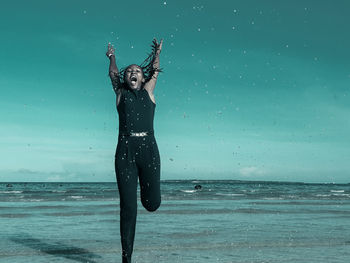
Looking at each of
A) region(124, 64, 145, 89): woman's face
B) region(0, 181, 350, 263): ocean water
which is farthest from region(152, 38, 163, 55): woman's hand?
region(0, 181, 350, 263): ocean water

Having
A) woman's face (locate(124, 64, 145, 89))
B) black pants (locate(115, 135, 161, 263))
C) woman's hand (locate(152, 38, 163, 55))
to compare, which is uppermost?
woman's hand (locate(152, 38, 163, 55))

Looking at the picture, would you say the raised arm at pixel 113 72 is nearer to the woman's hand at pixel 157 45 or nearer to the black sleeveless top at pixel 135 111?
the black sleeveless top at pixel 135 111

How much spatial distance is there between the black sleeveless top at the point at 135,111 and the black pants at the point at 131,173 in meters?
0.12

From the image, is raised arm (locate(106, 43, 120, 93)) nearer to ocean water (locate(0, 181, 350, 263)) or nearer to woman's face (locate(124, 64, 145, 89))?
woman's face (locate(124, 64, 145, 89))

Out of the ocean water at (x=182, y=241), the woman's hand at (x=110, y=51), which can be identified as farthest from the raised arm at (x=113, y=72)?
the ocean water at (x=182, y=241)

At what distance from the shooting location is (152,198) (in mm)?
4922

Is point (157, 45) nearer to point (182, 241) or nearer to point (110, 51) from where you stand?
point (110, 51)

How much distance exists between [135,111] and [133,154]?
50 centimetres

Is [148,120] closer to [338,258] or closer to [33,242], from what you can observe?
[338,258]

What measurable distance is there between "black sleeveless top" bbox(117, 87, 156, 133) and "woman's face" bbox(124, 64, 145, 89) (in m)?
0.10

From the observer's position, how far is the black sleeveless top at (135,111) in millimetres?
4848

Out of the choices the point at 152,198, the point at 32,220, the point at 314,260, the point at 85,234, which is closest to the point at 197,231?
the point at 85,234

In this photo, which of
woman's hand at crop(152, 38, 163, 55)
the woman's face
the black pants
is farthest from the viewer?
woman's hand at crop(152, 38, 163, 55)

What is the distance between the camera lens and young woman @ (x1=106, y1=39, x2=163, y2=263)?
4.76 meters
